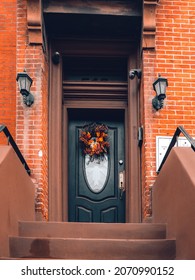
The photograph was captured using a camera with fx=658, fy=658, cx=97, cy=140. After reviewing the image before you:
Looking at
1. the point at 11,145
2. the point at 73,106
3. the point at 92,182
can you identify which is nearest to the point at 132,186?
the point at 92,182

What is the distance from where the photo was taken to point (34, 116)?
861cm

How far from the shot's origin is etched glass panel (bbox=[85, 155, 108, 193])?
955cm

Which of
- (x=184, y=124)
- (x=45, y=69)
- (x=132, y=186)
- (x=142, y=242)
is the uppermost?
(x=45, y=69)

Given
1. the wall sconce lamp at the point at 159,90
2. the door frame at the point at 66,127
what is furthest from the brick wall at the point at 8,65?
the wall sconce lamp at the point at 159,90

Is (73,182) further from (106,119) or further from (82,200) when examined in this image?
(106,119)

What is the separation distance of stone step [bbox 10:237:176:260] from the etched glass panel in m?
2.94

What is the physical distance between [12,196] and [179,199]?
177 centimetres

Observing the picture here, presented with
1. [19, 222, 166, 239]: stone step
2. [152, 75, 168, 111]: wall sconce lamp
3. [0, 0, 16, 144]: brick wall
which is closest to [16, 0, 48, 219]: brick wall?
[0, 0, 16, 144]: brick wall

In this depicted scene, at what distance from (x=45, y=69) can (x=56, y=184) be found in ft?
5.20

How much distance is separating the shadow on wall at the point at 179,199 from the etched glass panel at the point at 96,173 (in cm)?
173

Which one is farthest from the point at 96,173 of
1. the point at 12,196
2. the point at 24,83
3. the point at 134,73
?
the point at 12,196

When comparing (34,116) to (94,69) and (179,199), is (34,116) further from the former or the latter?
(179,199)

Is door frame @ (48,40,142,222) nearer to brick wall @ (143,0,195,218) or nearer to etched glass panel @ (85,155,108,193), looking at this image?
etched glass panel @ (85,155,108,193)

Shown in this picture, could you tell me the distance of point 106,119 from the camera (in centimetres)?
975
